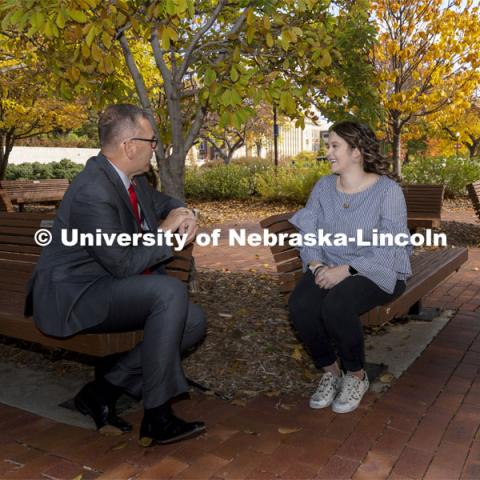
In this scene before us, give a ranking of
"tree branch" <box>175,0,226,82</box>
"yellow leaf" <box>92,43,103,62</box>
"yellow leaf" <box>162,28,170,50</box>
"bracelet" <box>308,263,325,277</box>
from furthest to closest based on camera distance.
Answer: "tree branch" <box>175,0,226,82</box> < "yellow leaf" <box>162,28,170,50</box> < "yellow leaf" <box>92,43,103,62</box> < "bracelet" <box>308,263,325,277</box>

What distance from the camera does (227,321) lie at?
15.9 ft

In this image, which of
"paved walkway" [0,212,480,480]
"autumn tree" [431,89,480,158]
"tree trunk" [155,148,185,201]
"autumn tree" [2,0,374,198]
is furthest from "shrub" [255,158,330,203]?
"paved walkway" [0,212,480,480]

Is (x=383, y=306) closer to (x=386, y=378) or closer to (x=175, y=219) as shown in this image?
(x=386, y=378)

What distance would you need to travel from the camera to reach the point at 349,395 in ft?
10.8

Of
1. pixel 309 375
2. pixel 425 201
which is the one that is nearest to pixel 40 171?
pixel 425 201

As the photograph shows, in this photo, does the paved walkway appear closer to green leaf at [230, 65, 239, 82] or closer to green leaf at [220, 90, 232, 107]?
green leaf at [220, 90, 232, 107]

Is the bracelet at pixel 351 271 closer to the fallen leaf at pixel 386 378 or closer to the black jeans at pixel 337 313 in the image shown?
the black jeans at pixel 337 313

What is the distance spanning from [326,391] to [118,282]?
1.38 m

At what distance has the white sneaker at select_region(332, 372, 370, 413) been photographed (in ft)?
10.7

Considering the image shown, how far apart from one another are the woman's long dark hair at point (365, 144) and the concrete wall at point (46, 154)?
34895mm

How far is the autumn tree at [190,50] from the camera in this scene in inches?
156

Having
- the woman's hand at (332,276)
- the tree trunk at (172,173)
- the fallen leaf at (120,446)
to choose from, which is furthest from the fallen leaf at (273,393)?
the tree trunk at (172,173)

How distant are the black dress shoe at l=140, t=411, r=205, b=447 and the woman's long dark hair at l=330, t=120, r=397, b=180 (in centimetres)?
186

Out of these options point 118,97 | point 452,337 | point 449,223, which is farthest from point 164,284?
point 449,223
